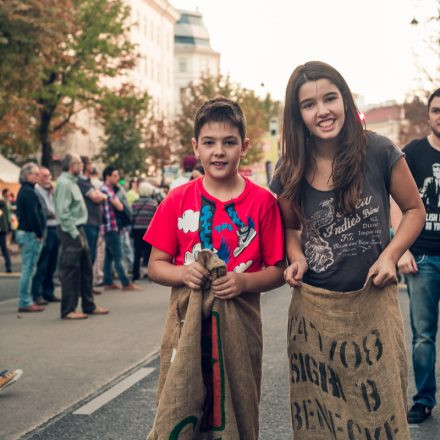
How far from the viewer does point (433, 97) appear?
576 cm

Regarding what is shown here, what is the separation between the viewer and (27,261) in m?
12.4

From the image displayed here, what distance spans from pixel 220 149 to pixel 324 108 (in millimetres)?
455

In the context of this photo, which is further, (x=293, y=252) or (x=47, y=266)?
(x=47, y=266)

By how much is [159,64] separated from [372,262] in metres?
83.3

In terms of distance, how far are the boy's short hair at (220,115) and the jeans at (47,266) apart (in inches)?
383

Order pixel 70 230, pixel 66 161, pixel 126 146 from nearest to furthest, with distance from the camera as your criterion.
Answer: pixel 70 230, pixel 66 161, pixel 126 146

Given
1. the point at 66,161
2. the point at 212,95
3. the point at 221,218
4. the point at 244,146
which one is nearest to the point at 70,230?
the point at 66,161

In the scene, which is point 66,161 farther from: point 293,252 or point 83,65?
point 83,65

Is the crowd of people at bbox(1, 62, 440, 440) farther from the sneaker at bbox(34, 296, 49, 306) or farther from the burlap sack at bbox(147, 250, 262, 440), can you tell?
the sneaker at bbox(34, 296, 49, 306)

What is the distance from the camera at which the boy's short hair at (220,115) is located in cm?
369

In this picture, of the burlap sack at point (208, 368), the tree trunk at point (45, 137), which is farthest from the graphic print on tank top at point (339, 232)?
the tree trunk at point (45, 137)

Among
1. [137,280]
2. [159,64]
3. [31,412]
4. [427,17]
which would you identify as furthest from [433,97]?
[159,64]

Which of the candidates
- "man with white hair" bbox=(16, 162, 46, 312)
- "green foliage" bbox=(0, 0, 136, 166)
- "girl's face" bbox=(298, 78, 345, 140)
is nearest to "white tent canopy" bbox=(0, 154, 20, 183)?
"green foliage" bbox=(0, 0, 136, 166)

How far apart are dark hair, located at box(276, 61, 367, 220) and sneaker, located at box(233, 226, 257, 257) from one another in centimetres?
22
